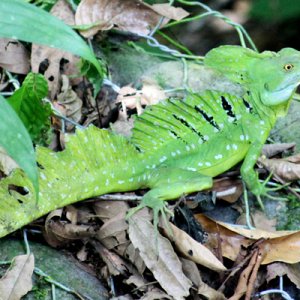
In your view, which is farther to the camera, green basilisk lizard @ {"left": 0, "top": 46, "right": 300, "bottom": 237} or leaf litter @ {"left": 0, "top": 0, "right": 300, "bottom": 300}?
green basilisk lizard @ {"left": 0, "top": 46, "right": 300, "bottom": 237}

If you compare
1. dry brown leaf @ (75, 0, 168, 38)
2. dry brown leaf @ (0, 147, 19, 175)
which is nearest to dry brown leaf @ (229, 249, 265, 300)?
dry brown leaf @ (0, 147, 19, 175)

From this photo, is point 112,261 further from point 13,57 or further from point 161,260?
point 13,57

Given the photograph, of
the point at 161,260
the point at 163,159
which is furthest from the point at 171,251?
the point at 163,159

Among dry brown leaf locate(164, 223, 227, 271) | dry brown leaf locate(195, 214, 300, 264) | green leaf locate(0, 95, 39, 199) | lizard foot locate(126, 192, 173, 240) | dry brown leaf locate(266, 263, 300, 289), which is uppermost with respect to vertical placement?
green leaf locate(0, 95, 39, 199)

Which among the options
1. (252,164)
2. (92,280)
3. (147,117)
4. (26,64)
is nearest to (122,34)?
(26,64)

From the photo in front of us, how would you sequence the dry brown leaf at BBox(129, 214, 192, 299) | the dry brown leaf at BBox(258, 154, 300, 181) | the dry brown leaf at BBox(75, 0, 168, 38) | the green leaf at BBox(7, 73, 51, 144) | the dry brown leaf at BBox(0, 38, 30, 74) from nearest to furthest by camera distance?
the dry brown leaf at BBox(129, 214, 192, 299)
the green leaf at BBox(7, 73, 51, 144)
the dry brown leaf at BBox(258, 154, 300, 181)
the dry brown leaf at BBox(0, 38, 30, 74)
the dry brown leaf at BBox(75, 0, 168, 38)

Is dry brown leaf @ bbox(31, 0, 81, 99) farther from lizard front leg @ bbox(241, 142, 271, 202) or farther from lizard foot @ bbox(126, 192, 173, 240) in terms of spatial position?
lizard front leg @ bbox(241, 142, 271, 202)

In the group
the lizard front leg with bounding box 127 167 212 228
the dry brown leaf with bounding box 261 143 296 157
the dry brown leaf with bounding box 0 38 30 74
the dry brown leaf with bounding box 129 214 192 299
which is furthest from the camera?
the dry brown leaf with bounding box 0 38 30 74
